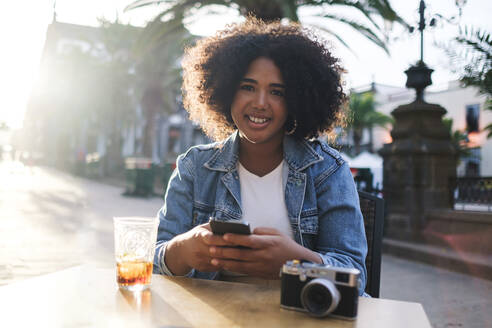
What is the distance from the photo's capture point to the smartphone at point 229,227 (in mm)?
1252

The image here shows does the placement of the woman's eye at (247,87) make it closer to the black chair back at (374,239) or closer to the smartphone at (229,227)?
the black chair back at (374,239)

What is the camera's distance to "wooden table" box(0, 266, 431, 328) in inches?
42.3

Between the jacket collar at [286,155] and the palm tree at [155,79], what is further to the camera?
the palm tree at [155,79]

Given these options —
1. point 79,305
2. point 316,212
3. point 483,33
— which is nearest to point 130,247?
point 79,305

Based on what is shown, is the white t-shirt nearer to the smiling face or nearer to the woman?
the woman

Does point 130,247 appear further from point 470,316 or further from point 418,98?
point 418,98

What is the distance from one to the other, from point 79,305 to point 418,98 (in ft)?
26.6

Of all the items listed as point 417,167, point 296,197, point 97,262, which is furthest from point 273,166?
point 417,167

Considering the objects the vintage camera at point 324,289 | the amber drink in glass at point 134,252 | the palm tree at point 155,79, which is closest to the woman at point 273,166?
the amber drink in glass at point 134,252

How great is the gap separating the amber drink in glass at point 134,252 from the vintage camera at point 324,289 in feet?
1.46

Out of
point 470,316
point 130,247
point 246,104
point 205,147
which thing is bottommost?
point 470,316

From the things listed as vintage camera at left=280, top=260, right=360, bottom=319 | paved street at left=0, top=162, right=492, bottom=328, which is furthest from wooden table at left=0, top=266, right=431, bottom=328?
paved street at left=0, top=162, right=492, bottom=328

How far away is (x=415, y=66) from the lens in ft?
27.0

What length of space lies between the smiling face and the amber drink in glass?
76cm
